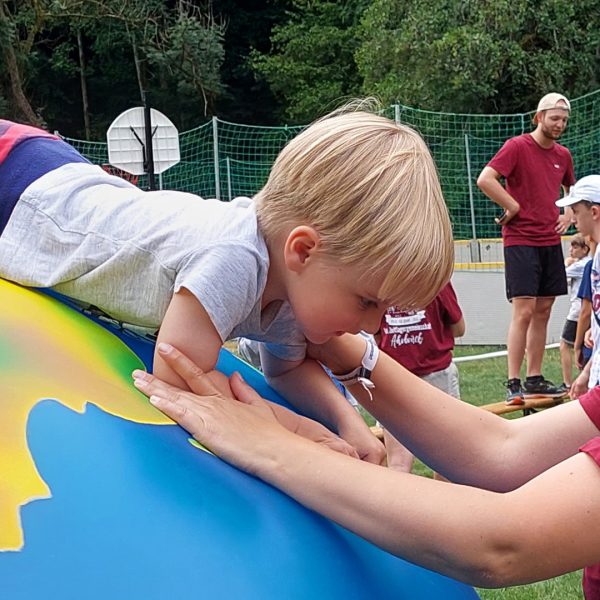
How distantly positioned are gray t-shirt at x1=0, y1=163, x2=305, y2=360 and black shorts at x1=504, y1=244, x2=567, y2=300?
203 inches

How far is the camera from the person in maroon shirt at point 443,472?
1.38 m

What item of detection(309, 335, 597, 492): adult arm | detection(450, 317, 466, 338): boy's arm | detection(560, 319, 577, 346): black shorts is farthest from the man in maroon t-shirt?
detection(309, 335, 597, 492): adult arm

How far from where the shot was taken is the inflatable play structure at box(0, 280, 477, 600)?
1.25 meters

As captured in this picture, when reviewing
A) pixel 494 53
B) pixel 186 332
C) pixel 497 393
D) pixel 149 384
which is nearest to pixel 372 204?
pixel 186 332

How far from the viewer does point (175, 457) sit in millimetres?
1499

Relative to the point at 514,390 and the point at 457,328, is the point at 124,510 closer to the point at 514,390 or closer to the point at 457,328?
the point at 457,328

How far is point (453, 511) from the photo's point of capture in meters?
1.40

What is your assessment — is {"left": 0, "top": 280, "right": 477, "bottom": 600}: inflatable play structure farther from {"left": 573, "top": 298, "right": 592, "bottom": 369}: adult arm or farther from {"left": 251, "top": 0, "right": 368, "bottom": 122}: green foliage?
{"left": 251, "top": 0, "right": 368, "bottom": 122}: green foliage

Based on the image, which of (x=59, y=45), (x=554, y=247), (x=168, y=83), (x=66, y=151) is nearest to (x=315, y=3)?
(x=168, y=83)

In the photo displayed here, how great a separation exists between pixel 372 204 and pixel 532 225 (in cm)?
563

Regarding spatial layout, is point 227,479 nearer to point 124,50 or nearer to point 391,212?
point 391,212

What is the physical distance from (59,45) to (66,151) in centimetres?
3291

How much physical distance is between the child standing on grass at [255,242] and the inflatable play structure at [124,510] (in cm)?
13

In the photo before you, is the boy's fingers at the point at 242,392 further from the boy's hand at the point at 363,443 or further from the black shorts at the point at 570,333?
the black shorts at the point at 570,333
